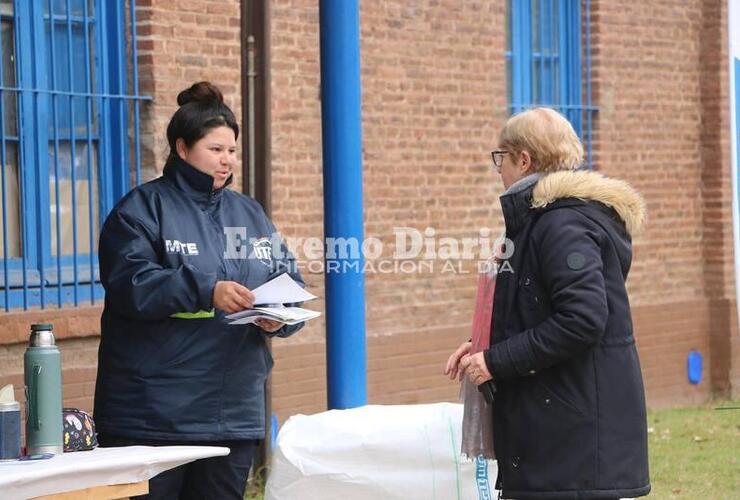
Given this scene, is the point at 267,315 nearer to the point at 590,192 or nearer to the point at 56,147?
the point at 590,192

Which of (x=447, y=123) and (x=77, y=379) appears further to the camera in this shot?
(x=447, y=123)

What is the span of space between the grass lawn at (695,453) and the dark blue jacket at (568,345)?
3.68m

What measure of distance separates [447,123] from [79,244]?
3.24 m

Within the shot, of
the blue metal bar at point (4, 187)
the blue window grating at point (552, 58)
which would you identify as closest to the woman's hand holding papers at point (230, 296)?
the blue metal bar at point (4, 187)

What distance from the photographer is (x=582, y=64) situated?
11242 millimetres

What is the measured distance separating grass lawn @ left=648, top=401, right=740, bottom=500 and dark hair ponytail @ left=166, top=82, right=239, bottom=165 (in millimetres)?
4103

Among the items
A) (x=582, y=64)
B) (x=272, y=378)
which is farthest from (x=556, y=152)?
(x=582, y=64)

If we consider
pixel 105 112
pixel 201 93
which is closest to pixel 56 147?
pixel 105 112

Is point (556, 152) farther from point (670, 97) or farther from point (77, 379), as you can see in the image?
point (670, 97)

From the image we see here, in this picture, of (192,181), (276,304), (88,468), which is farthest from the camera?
(192,181)

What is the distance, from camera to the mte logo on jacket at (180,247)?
4.66 meters

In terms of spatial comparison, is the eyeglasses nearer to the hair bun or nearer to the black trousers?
the hair bun

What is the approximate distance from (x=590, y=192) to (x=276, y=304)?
1103 mm

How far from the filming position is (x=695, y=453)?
9.24m
